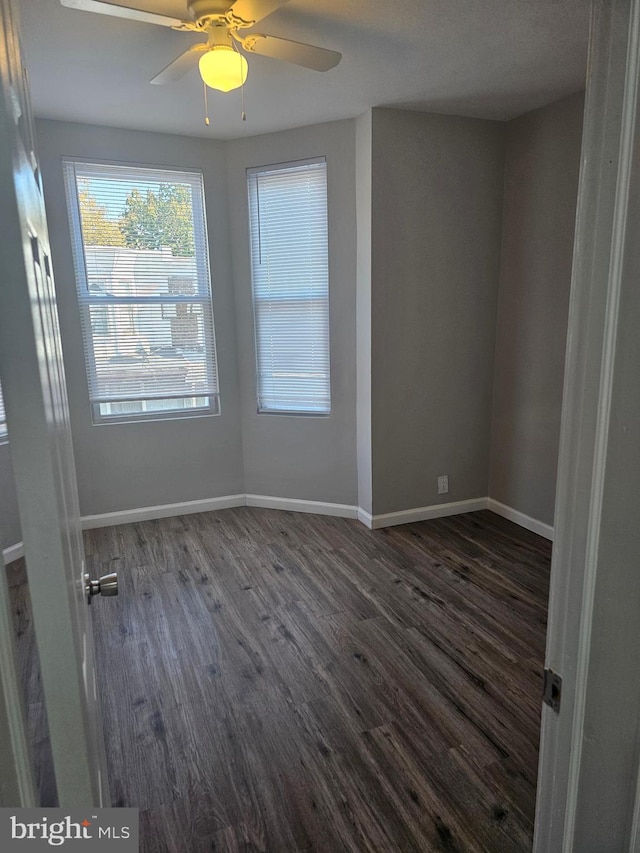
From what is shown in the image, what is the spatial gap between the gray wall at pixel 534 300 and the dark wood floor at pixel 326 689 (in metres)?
0.51

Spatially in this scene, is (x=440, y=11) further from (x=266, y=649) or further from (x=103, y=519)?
(x=103, y=519)

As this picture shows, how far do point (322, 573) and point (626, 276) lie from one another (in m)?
2.64

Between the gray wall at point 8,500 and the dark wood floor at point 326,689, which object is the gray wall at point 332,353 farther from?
the gray wall at point 8,500

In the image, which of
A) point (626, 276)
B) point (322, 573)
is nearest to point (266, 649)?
point (322, 573)

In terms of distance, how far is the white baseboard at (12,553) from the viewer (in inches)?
18.9

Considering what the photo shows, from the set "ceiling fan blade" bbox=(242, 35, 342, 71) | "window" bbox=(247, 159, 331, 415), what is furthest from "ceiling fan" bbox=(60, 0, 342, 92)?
"window" bbox=(247, 159, 331, 415)

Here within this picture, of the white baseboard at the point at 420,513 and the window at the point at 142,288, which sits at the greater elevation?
the window at the point at 142,288

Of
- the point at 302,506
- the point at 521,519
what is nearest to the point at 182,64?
the point at 302,506

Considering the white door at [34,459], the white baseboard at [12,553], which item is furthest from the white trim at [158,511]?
the white baseboard at [12,553]

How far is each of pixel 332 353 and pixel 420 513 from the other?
1342 millimetres

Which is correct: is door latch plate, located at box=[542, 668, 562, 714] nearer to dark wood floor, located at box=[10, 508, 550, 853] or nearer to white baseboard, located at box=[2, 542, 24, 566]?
white baseboard, located at box=[2, 542, 24, 566]

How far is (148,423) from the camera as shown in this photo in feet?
12.2

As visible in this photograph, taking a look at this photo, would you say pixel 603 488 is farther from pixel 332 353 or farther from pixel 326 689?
pixel 332 353

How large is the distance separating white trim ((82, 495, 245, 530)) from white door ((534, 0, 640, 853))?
343 centimetres
